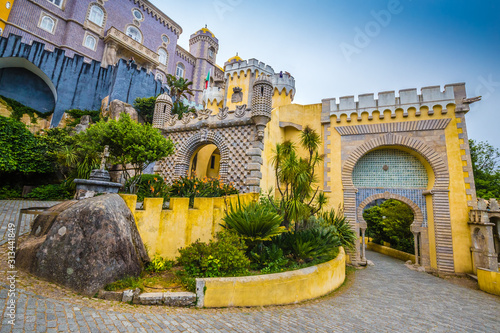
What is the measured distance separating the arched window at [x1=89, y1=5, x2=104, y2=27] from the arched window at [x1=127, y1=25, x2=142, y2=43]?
8.89 ft

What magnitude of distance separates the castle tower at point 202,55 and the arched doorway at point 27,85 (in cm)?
1731

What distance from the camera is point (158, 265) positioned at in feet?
18.4

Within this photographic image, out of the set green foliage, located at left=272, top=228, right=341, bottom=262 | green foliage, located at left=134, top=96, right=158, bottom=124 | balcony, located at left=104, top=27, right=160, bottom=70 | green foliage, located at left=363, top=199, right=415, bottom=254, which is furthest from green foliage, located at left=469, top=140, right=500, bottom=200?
balcony, located at left=104, top=27, right=160, bottom=70

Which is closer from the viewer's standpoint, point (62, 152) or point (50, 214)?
point (50, 214)

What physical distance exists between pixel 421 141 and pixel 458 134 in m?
1.52

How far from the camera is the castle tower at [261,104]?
10812 mm

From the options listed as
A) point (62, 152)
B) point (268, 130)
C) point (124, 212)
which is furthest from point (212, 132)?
point (62, 152)

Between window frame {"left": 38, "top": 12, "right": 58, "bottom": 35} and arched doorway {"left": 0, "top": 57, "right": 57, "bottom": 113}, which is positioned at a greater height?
window frame {"left": 38, "top": 12, "right": 58, "bottom": 35}

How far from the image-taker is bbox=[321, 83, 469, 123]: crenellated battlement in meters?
11.2

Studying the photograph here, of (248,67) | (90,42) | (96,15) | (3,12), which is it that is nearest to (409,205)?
(248,67)

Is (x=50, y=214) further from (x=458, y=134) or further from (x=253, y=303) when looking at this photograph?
(x=458, y=134)

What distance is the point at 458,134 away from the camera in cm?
1091

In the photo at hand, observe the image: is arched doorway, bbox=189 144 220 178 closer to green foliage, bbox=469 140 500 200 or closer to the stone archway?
the stone archway

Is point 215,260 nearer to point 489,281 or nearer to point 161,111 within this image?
point 489,281
